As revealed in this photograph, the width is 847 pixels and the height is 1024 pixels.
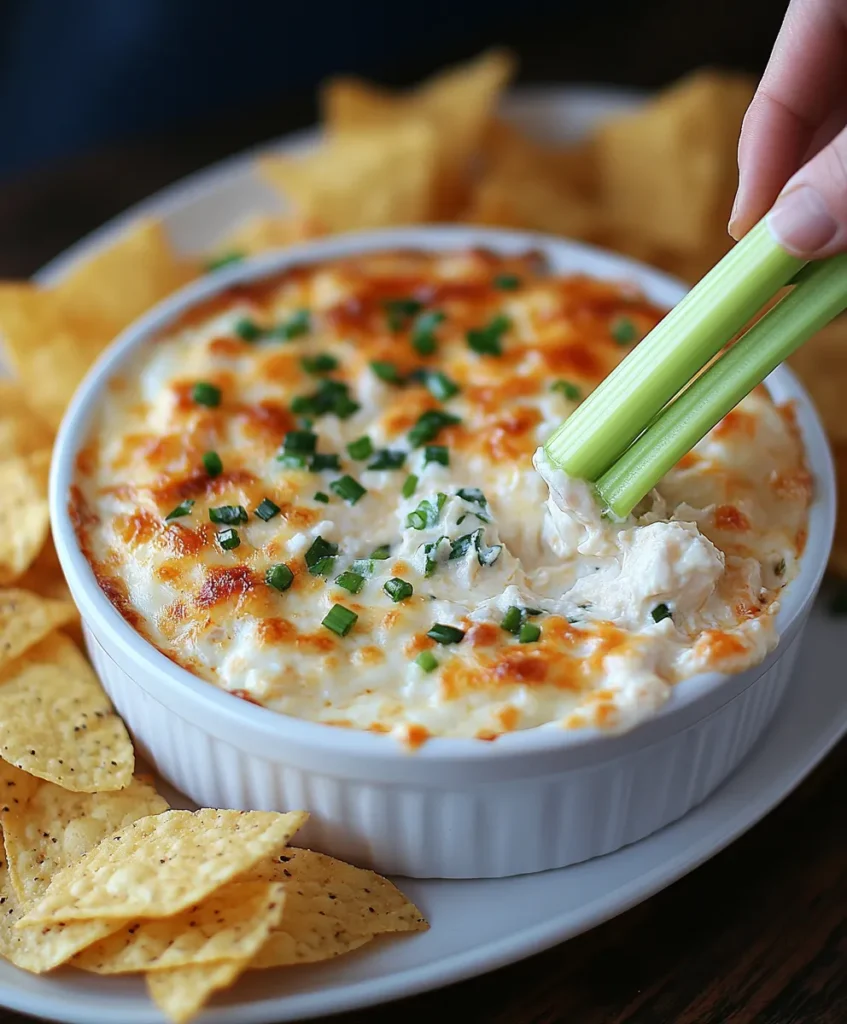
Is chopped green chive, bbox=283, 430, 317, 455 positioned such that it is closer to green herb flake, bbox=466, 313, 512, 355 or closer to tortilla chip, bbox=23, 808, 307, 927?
green herb flake, bbox=466, 313, 512, 355

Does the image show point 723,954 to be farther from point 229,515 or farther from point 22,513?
point 22,513

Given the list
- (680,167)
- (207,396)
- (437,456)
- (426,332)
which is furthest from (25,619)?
(680,167)

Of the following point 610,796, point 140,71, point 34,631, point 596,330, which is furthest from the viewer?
point 140,71

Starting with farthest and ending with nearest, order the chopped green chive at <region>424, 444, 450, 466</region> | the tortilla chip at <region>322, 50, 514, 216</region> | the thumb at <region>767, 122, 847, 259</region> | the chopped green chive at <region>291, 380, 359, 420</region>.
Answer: the tortilla chip at <region>322, 50, 514, 216</region> < the chopped green chive at <region>291, 380, 359, 420</region> < the chopped green chive at <region>424, 444, 450, 466</region> < the thumb at <region>767, 122, 847, 259</region>

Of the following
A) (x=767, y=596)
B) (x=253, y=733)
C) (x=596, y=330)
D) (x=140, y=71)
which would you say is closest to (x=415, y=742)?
(x=253, y=733)

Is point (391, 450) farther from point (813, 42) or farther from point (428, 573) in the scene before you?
point (813, 42)

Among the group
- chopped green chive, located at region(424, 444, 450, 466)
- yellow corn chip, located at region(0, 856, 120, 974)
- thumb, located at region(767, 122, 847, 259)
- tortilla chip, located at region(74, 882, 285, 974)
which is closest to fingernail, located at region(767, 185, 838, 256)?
thumb, located at region(767, 122, 847, 259)

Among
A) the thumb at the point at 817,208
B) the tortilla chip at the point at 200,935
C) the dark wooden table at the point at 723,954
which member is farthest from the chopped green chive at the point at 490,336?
the tortilla chip at the point at 200,935
